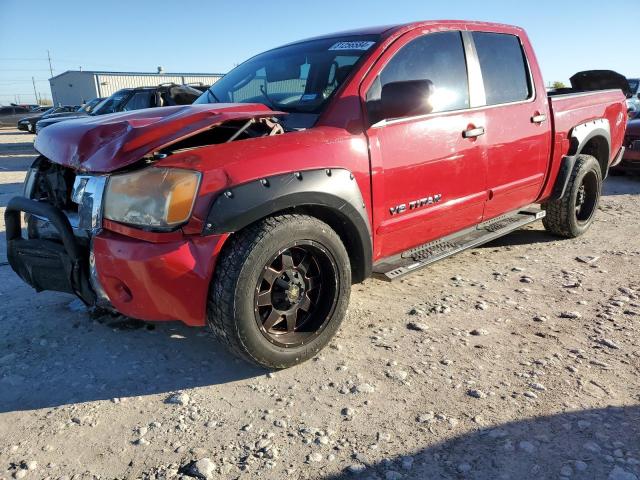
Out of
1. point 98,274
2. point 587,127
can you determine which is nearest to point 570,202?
point 587,127

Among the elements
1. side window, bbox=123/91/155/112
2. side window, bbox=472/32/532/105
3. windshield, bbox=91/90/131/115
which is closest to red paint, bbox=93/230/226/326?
side window, bbox=472/32/532/105

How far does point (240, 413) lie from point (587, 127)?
Result: 13.4ft

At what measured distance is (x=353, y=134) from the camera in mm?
2791

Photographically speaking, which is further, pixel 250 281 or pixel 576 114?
pixel 576 114

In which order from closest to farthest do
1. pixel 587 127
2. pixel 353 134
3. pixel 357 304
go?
pixel 353 134 → pixel 357 304 → pixel 587 127

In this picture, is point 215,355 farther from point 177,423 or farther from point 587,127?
point 587,127

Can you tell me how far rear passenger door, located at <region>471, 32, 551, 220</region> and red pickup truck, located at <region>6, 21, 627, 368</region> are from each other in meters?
0.02

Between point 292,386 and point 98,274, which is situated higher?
point 98,274

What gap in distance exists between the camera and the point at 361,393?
245cm

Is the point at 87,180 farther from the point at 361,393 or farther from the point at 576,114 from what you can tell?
the point at 576,114

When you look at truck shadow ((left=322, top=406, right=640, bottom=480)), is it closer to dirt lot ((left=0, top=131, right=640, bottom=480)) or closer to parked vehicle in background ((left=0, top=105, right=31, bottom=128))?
dirt lot ((left=0, top=131, right=640, bottom=480))

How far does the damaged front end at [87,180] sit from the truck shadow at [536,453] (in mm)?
1422

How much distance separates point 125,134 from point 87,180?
311 mm

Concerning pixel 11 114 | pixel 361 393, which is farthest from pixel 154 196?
pixel 11 114
